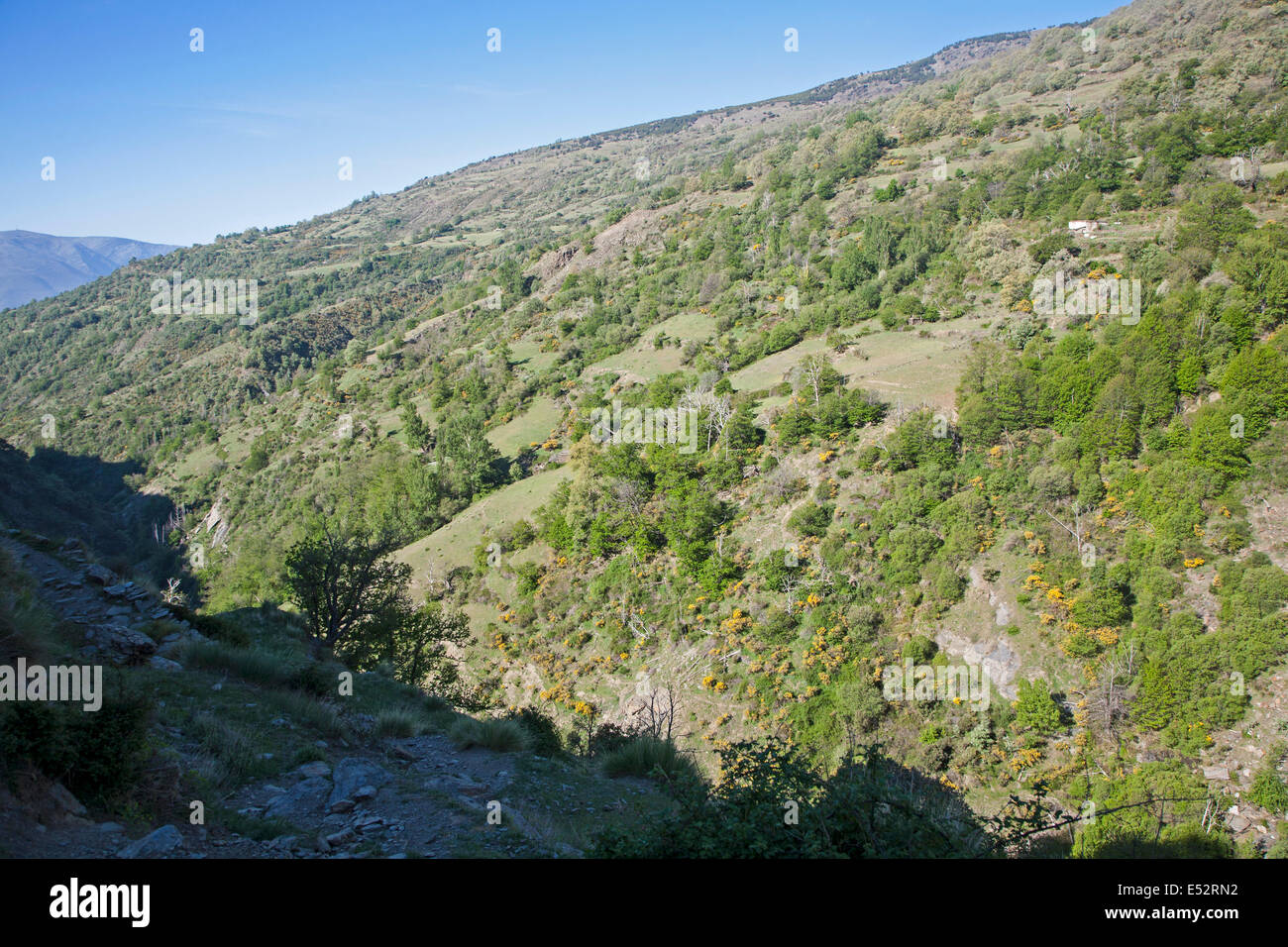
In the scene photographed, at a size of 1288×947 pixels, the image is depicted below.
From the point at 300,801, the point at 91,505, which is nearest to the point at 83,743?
the point at 300,801

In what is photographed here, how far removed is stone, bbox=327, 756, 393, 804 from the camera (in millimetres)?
6450

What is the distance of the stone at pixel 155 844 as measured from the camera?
441 centimetres

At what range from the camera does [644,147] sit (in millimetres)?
186875

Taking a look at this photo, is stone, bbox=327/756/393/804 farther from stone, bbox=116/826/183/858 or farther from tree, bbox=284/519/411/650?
tree, bbox=284/519/411/650

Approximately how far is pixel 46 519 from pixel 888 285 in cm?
6725

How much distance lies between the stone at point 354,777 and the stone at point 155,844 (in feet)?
5.32

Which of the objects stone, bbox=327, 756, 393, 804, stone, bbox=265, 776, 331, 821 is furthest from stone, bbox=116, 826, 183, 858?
stone, bbox=327, 756, 393, 804

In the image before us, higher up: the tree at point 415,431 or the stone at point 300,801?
the tree at point 415,431

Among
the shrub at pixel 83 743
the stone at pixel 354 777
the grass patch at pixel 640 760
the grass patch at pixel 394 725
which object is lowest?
the grass patch at pixel 640 760

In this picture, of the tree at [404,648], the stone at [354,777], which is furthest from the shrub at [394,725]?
the tree at [404,648]

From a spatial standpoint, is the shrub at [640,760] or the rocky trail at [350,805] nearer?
the rocky trail at [350,805]

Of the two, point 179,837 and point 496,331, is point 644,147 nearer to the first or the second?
point 496,331

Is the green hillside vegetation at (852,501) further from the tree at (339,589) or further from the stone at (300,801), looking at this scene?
the stone at (300,801)

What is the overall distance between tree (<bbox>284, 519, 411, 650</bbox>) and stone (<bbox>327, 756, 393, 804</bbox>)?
31.3 feet
